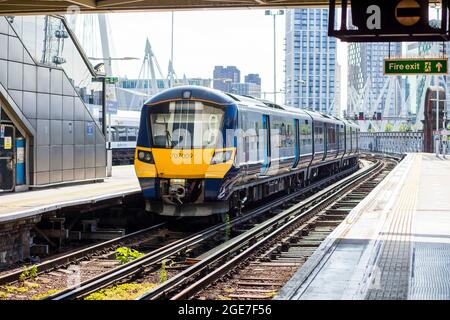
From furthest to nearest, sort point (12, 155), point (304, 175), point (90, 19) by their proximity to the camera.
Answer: point (90, 19) < point (304, 175) < point (12, 155)

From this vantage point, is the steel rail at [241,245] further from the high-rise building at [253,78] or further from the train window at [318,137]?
the high-rise building at [253,78]

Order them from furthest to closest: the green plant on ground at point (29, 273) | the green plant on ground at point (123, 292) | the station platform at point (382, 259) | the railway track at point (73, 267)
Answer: the green plant on ground at point (29, 273), the railway track at point (73, 267), the green plant on ground at point (123, 292), the station platform at point (382, 259)

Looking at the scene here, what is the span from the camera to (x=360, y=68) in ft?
614

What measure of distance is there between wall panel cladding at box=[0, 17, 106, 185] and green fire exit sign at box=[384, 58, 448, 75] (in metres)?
8.94

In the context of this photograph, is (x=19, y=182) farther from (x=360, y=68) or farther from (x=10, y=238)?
(x=360, y=68)

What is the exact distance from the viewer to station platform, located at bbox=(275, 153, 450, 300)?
9133 mm

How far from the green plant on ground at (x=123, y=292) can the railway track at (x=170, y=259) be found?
7 cm

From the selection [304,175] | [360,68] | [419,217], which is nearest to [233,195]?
[419,217]

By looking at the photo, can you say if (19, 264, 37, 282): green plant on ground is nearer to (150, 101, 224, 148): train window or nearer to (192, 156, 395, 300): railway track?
(192, 156, 395, 300): railway track

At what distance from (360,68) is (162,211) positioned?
6919 inches

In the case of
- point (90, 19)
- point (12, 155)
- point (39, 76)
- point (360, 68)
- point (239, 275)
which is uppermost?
point (360, 68)

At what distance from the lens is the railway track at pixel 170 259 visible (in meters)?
10.8

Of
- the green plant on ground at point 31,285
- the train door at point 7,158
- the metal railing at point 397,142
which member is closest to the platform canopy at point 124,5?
the train door at point 7,158

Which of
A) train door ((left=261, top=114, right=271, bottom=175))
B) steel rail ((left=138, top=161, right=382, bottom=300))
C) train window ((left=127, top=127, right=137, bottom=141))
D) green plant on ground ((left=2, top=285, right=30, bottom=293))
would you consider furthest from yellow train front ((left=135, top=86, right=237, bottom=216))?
train window ((left=127, top=127, right=137, bottom=141))
